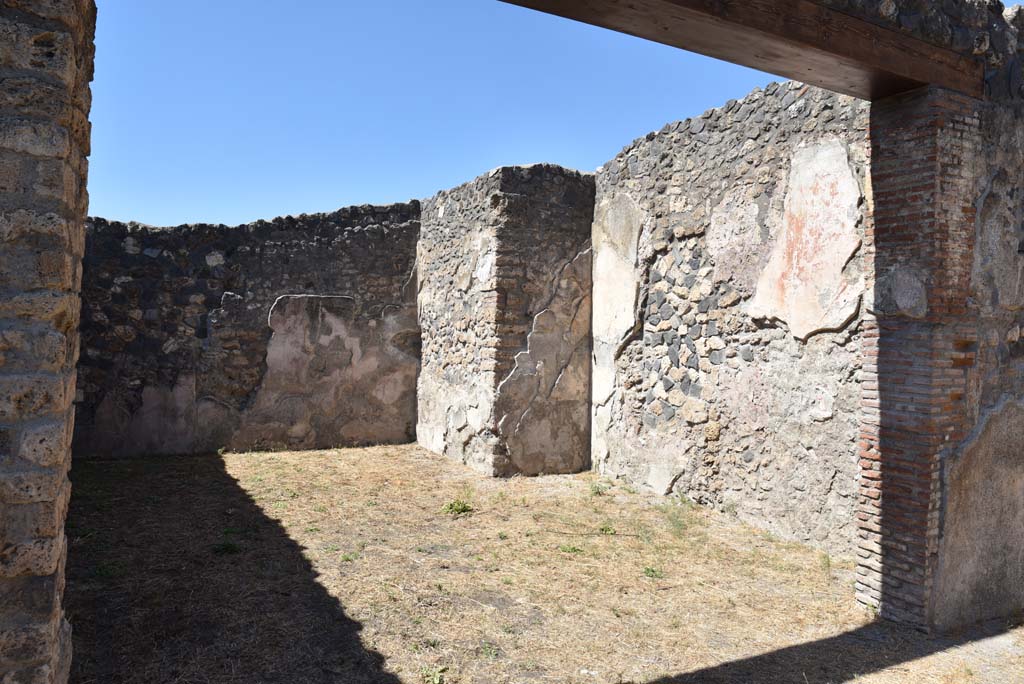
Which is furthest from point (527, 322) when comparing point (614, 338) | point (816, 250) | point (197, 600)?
point (197, 600)

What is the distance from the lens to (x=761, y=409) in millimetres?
5066

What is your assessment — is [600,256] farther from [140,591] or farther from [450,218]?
[140,591]

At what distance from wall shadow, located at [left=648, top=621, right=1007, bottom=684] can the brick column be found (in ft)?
0.53

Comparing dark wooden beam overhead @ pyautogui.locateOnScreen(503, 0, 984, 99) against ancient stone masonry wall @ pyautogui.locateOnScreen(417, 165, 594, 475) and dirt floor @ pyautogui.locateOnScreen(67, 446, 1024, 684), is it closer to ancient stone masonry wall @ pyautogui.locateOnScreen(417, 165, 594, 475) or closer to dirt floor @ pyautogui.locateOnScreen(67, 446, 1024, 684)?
dirt floor @ pyautogui.locateOnScreen(67, 446, 1024, 684)

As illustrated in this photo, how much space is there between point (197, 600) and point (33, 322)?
2344mm

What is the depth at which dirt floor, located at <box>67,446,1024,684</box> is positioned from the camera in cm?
305

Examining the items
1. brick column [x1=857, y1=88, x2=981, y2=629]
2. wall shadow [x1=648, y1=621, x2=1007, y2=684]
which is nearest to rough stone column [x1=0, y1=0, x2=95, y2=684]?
wall shadow [x1=648, y1=621, x2=1007, y2=684]

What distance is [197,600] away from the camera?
3.66 metres

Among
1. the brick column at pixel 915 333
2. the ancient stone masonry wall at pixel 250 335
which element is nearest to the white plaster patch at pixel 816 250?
the brick column at pixel 915 333

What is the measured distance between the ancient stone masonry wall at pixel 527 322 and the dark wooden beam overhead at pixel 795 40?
359 centimetres

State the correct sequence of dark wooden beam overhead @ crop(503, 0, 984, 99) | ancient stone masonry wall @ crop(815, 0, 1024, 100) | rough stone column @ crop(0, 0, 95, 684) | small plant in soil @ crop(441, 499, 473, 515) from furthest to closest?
small plant in soil @ crop(441, 499, 473, 515), ancient stone masonry wall @ crop(815, 0, 1024, 100), dark wooden beam overhead @ crop(503, 0, 984, 99), rough stone column @ crop(0, 0, 95, 684)

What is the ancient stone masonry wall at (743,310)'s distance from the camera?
446 centimetres

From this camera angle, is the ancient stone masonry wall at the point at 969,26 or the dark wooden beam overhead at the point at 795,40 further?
the ancient stone masonry wall at the point at 969,26

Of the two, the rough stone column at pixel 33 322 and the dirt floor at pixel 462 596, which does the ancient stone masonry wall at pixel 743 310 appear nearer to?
the dirt floor at pixel 462 596
